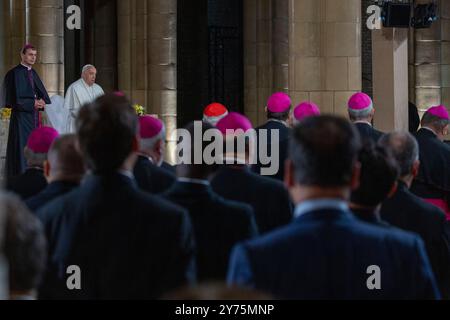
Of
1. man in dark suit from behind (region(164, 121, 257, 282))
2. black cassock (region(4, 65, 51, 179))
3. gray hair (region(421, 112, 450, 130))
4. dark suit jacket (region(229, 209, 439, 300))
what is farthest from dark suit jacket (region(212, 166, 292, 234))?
black cassock (region(4, 65, 51, 179))

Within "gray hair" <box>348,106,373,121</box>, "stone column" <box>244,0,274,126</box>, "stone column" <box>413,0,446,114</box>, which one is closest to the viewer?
"gray hair" <box>348,106,373,121</box>

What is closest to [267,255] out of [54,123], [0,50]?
[54,123]

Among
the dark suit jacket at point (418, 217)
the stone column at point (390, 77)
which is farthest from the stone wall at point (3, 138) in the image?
the dark suit jacket at point (418, 217)

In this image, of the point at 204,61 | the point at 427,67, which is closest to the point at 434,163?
the point at 427,67

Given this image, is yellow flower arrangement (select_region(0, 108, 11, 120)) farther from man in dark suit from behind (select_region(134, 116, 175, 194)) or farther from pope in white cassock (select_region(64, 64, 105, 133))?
man in dark suit from behind (select_region(134, 116, 175, 194))

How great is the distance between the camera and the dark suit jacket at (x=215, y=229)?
16.6 ft

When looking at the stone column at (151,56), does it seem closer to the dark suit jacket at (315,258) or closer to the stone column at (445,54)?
the stone column at (445,54)

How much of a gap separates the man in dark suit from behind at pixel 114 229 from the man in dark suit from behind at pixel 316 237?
2.36 feet

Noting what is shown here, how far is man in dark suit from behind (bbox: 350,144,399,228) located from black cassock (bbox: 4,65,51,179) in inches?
461

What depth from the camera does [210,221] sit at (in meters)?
5.07

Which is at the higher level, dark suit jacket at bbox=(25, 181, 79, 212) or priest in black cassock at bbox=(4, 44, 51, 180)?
priest in black cassock at bbox=(4, 44, 51, 180)

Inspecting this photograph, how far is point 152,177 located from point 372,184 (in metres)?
2.58

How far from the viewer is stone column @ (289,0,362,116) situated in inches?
608
